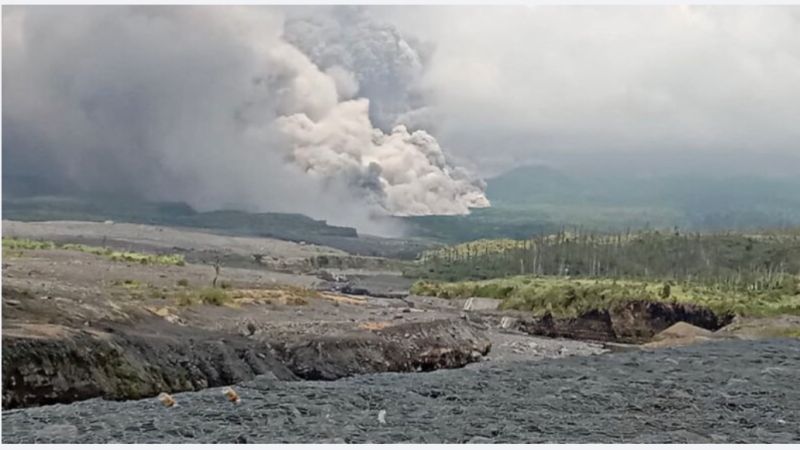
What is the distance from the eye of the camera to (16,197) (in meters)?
9.28

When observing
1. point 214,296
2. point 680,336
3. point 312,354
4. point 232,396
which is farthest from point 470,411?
point 680,336

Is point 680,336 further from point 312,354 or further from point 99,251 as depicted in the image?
point 99,251

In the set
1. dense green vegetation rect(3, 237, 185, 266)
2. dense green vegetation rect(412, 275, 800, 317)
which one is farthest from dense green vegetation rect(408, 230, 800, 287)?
dense green vegetation rect(3, 237, 185, 266)

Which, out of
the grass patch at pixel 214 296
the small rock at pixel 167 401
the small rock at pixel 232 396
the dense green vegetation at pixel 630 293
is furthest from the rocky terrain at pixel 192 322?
the small rock at pixel 232 396

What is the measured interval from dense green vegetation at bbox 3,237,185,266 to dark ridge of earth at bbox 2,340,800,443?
2.40 m

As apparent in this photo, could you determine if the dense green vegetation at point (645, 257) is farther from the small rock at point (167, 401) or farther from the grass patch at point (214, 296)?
the small rock at point (167, 401)

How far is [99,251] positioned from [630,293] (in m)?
6.97

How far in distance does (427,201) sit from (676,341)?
14.2 ft

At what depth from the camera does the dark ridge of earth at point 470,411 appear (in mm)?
6664

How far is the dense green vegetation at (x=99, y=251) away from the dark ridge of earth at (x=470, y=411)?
2396 mm

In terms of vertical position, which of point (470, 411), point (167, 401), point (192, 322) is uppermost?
point (192, 322)

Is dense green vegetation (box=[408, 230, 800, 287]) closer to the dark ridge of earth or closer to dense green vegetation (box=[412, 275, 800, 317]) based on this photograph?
dense green vegetation (box=[412, 275, 800, 317])

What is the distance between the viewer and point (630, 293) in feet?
41.0
